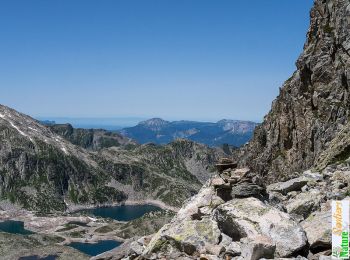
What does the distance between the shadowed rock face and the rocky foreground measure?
85.7 meters

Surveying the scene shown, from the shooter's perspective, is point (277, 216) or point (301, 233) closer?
point (301, 233)

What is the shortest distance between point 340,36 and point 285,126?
39123 mm

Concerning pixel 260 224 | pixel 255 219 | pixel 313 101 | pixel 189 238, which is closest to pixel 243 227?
pixel 255 219

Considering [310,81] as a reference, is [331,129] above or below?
below

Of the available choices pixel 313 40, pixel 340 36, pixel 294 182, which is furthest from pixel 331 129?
pixel 294 182

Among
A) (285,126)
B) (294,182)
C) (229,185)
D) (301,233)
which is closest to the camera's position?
(301,233)

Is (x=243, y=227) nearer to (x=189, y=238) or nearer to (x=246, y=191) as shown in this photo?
(x=189, y=238)

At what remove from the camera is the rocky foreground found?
21.7 meters

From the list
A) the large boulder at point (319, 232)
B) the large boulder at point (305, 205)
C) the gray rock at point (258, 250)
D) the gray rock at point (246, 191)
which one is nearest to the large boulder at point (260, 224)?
the gray rock at point (258, 250)

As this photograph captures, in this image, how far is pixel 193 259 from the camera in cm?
2284

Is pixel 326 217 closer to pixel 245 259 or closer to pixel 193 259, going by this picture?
pixel 245 259

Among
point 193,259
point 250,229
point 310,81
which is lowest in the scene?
point 193,259

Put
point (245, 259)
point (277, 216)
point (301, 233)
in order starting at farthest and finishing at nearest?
point (277, 216), point (301, 233), point (245, 259)

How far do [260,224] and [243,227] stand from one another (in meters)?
0.94
